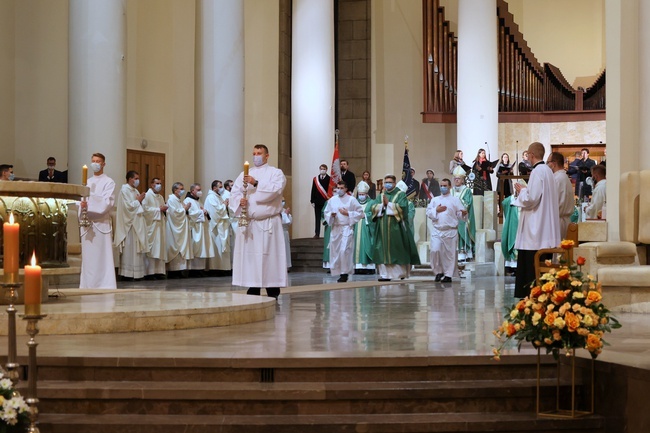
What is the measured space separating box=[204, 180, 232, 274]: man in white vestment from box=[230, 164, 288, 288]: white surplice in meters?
7.26

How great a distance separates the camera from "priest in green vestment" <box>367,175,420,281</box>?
16875mm

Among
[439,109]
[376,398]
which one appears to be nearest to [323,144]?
[439,109]

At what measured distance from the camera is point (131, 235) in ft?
54.4

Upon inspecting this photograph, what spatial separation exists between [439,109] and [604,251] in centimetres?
1785

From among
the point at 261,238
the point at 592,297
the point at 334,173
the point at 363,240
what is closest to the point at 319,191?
the point at 334,173

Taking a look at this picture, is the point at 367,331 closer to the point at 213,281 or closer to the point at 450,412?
the point at 450,412

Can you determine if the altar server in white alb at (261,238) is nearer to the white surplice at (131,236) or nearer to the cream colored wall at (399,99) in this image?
the white surplice at (131,236)

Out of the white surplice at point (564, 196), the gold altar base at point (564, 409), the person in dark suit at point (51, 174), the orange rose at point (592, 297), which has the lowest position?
the gold altar base at point (564, 409)

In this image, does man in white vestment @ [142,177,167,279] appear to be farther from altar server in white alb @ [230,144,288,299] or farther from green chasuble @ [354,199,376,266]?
altar server in white alb @ [230,144,288,299]

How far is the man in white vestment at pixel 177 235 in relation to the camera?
57.7 feet

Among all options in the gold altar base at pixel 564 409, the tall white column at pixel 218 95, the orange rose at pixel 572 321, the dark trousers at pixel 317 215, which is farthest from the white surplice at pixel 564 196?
the dark trousers at pixel 317 215

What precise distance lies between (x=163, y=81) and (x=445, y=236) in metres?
7.10

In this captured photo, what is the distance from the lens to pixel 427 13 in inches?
1085

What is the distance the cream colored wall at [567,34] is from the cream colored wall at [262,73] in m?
8.07
